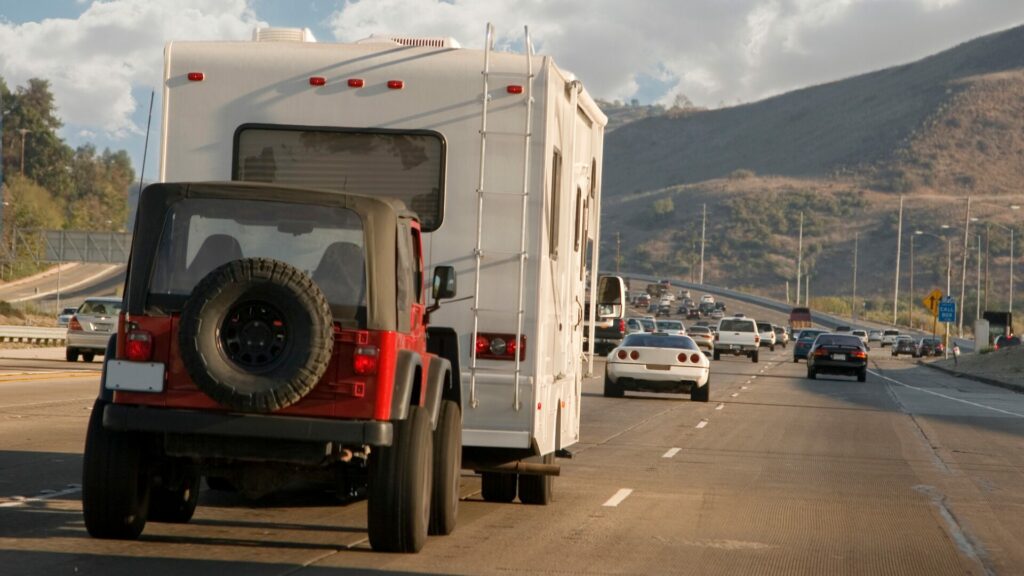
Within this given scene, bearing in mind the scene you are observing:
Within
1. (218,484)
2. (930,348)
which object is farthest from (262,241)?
(930,348)

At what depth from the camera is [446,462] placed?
1049 centimetres

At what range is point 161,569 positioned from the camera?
359 inches

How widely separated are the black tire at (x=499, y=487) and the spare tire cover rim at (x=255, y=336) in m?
4.80

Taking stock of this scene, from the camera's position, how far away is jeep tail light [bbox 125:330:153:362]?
908 cm

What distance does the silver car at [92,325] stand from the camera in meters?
39.2

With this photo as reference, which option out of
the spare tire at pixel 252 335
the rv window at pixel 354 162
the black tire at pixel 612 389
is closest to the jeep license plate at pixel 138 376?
the spare tire at pixel 252 335

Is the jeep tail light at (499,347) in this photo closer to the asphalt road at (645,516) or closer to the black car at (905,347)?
the asphalt road at (645,516)

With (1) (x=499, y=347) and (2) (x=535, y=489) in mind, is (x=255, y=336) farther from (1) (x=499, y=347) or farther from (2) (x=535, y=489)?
(2) (x=535, y=489)

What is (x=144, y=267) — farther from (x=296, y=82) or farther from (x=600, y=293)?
(x=600, y=293)

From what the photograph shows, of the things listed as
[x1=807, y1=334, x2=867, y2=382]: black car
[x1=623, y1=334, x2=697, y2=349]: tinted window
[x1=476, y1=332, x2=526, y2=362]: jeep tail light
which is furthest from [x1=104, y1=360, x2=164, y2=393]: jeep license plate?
[x1=807, y1=334, x2=867, y2=382]: black car

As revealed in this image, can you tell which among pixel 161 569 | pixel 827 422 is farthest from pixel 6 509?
pixel 827 422

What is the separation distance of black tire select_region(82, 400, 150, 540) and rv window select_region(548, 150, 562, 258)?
361 centimetres

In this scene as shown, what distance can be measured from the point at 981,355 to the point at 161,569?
70.7 meters

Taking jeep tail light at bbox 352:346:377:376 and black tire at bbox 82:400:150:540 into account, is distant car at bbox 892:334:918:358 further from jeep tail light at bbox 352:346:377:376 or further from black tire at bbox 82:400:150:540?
jeep tail light at bbox 352:346:377:376
